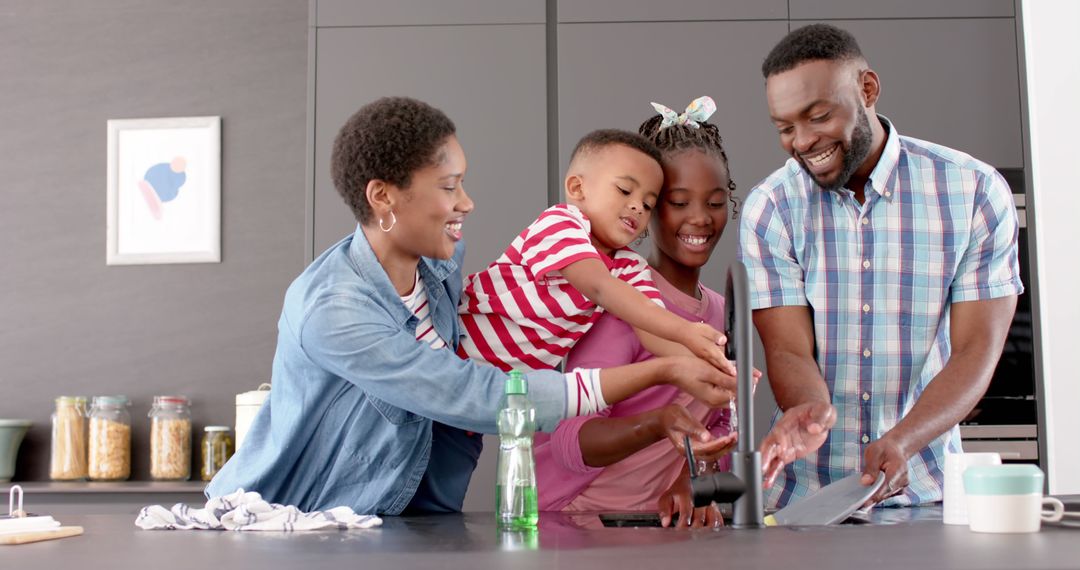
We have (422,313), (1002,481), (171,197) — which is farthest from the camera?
(171,197)

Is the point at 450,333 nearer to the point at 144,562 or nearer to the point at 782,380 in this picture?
the point at 782,380

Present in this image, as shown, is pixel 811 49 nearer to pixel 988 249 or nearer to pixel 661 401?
pixel 988 249

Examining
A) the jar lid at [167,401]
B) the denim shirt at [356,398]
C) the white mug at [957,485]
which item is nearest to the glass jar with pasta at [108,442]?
the jar lid at [167,401]

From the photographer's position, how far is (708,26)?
2996mm

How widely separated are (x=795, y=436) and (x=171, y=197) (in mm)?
2673

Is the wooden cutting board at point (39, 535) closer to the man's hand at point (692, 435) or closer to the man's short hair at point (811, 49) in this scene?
the man's hand at point (692, 435)

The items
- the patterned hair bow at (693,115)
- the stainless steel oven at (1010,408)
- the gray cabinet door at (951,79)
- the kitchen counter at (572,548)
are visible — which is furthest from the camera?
the gray cabinet door at (951,79)

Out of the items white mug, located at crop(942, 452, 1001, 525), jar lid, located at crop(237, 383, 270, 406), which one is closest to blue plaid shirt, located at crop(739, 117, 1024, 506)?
white mug, located at crop(942, 452, 1001, 525)

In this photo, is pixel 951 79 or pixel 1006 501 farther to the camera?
pixel 951 79

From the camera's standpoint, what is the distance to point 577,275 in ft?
5.63

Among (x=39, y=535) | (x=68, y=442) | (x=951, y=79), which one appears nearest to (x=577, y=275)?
(x=39, y=535)

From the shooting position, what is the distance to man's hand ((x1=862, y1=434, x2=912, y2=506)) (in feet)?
4.62

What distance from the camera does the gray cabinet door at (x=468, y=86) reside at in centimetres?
296

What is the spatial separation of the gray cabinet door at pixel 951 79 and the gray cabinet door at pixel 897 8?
20mm
